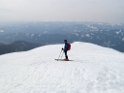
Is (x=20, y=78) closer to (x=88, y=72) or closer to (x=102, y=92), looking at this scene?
(x=88, y=72)

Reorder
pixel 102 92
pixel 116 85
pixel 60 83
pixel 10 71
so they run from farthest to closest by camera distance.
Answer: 1. pixel 10 71
2. pixel 60 83
3. pixel 116 85
4. pixel 102 92

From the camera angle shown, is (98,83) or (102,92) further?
(98,83)

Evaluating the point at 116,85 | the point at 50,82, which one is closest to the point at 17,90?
the point at 50,82

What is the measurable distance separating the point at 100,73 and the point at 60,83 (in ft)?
14.0

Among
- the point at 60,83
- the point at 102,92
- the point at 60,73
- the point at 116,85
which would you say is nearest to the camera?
the point at 102,92

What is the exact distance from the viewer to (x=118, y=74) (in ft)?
69.5

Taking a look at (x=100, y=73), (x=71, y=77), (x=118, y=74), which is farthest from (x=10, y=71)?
(x=118, y=74)

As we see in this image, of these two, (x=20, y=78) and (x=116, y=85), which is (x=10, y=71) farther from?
(x=116, y=85)

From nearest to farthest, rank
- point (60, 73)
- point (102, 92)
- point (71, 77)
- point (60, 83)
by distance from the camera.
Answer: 1. point (102, 92)
2. point (60, 83)
3. point (71, 77)
4. point (60, 73)

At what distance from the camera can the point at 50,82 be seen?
20453 millimetres

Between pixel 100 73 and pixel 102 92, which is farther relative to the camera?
pixel 100 73

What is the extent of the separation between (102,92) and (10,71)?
522 inches

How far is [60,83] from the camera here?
65.5 ft

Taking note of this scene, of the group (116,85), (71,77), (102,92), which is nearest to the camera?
(102,92)
